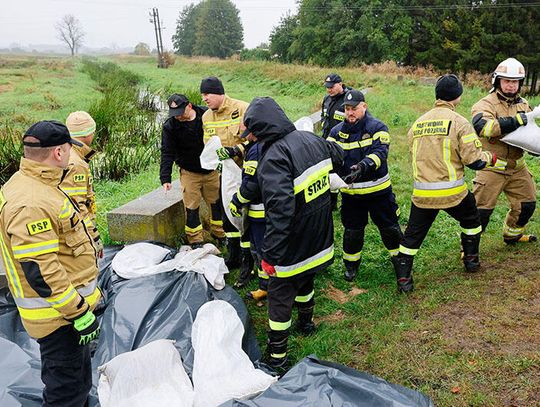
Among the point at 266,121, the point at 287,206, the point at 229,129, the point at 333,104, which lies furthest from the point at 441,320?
the point at 333,104

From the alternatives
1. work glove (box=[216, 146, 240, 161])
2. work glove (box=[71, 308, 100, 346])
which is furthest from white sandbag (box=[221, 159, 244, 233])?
work glove (box=[71, 308, 100, 346])

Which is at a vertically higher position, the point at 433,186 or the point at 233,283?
the point at 433,186

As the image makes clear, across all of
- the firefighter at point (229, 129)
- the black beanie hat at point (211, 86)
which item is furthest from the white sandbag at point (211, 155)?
the black beanie hat at point (211, 86)

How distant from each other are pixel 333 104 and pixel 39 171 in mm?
4436

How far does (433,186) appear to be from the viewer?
382 centimetres

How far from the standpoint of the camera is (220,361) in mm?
2873

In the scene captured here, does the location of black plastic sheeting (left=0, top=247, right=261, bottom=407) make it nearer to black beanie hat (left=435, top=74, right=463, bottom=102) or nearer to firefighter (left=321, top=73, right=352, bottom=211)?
black beanie hat (left=435, top=74, right=463, bottom=102)

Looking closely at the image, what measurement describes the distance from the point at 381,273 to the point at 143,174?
4702mm

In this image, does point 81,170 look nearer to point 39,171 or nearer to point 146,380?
point 39,171

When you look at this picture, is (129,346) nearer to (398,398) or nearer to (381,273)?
(398,398)

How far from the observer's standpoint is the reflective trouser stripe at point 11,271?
235 centimetres

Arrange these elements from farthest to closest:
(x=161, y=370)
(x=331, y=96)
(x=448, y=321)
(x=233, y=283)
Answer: (x=331, y=96)
(x=233, y=283)
(x=448, y=321)
(x=161, y=370)

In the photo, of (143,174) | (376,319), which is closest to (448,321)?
(376,319)

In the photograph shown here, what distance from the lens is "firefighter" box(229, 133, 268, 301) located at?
3.59 metres
